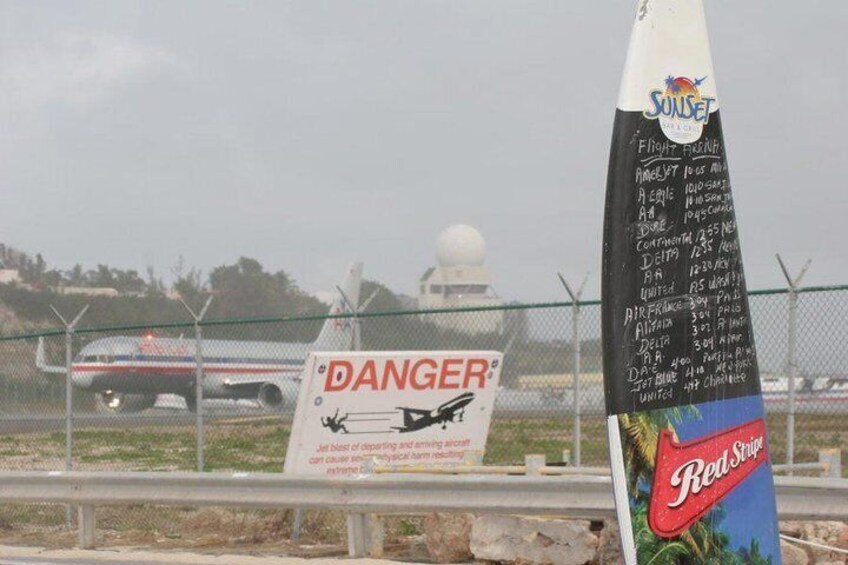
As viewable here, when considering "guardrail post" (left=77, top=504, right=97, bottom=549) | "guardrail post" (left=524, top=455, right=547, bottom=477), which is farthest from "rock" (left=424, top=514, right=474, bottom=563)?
"guardrail post" (left=77, top=504, right=97, bottom=549)

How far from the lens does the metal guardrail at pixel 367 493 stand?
867 centimetres

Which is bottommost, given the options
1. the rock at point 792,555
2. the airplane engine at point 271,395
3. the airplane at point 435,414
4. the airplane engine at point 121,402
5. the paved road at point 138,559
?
the paved road at point 138,559

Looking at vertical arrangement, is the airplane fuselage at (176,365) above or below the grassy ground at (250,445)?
above

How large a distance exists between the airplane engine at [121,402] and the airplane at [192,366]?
2 centimetres

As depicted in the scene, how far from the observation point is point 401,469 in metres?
10.9

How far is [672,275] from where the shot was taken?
6621 mm

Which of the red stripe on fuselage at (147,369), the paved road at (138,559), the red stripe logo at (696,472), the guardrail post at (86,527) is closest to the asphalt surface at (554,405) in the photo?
the paved road at (138,559)

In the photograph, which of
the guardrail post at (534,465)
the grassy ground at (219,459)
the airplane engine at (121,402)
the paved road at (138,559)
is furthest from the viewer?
the airplane engine at (121,402)

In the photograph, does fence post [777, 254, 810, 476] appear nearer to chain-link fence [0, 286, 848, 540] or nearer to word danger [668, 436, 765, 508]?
chain-link fence [0, 286, 848, 540]

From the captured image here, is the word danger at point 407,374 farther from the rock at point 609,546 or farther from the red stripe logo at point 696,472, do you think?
the red stripe logo at point 696,472

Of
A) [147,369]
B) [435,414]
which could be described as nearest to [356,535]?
[435,414]

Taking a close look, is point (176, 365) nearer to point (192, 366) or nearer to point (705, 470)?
point (192, 366)

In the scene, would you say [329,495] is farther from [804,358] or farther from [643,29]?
[643,29]

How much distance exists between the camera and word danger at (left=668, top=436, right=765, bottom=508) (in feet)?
21.4
